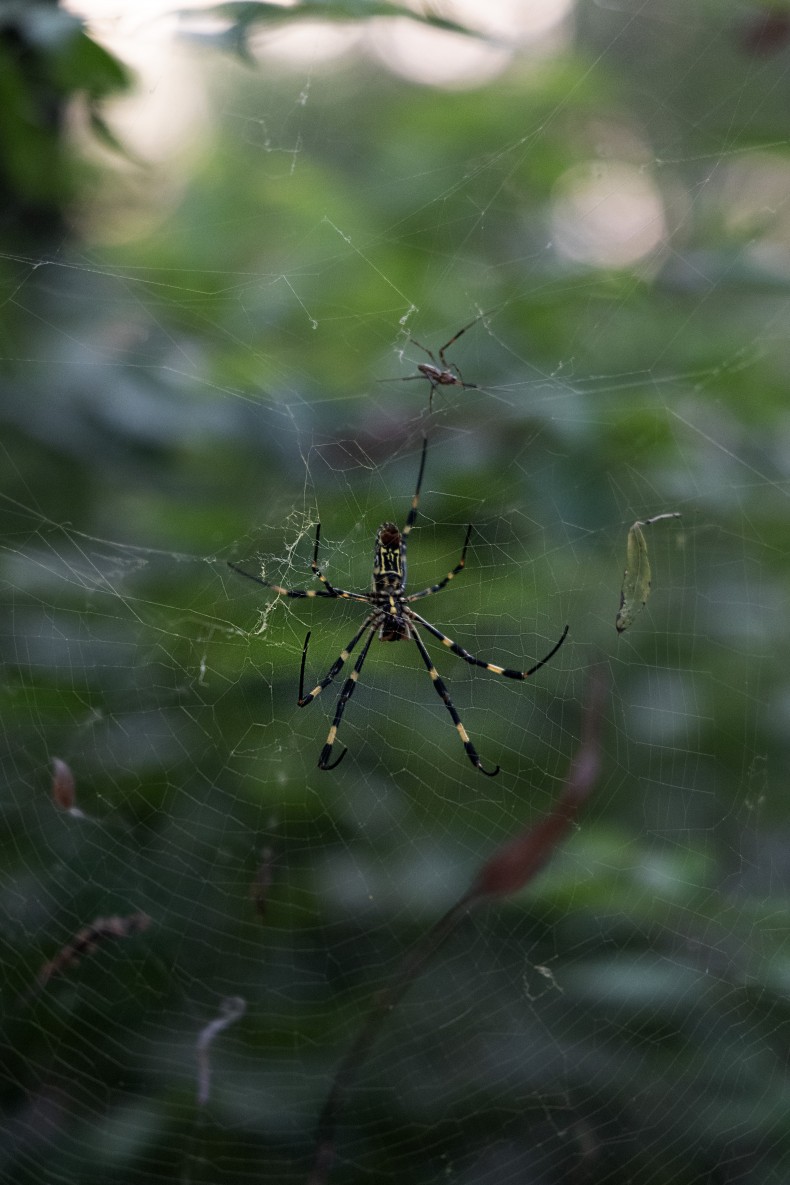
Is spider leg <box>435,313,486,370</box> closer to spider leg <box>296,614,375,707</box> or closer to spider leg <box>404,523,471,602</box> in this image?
spider leg <box>404,523,471,602</box>

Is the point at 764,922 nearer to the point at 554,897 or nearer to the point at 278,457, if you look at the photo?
the point at 554,897

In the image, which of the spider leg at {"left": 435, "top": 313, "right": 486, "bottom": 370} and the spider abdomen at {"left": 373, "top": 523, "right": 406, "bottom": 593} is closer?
the spider leg at {"left": 435, "top": 313, "right": 486, "bottom": 370}

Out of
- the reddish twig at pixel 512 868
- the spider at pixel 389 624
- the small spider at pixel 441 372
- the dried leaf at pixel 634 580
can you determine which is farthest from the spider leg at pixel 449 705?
the small spider at pixel 441 372

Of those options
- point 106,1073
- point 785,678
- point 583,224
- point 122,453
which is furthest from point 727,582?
point 106,1073

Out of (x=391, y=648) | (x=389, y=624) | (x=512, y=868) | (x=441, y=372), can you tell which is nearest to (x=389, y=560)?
(x=389, y=624)

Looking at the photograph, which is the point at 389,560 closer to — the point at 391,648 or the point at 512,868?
the point at 391,648

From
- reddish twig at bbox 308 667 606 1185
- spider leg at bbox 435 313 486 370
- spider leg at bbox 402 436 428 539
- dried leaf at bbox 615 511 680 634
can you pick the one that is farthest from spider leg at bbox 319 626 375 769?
spider leg at bbox 435 313 486 370

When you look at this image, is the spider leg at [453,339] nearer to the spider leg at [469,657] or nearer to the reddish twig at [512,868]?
the spider leg at [469,657]
